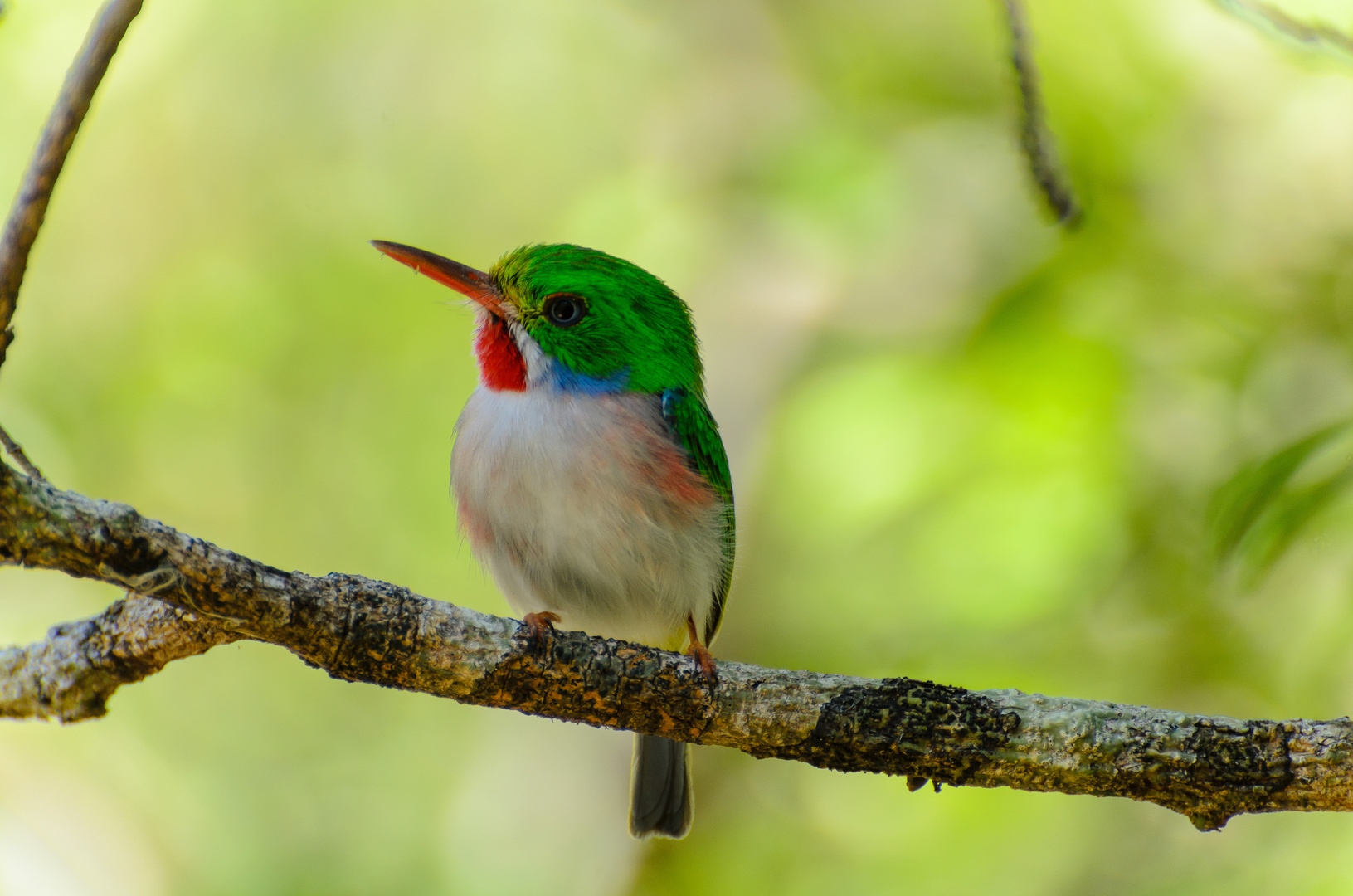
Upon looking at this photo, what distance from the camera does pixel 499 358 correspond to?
138 inches

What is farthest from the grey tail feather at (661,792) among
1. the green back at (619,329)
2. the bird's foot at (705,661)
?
the bird's foot at (705,661)

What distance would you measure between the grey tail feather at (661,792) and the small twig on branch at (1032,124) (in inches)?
90.7

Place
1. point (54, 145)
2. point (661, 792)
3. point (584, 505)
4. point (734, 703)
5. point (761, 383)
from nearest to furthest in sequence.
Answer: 1. point (54, 145)
2. point (734, 703)
3. point (584, 505)
4. point (661, 792)
5. point (761, 383)

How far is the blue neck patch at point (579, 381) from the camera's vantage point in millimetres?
3385

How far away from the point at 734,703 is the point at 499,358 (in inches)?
56.3

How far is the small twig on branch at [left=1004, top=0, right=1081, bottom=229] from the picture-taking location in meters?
2.55

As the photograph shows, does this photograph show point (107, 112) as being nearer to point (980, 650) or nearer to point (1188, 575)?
point (980, 650)

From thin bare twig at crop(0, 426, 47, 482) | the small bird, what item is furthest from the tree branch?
the small bird

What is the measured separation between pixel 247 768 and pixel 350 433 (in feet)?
6.04

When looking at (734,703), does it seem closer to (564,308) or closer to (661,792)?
(564,308)

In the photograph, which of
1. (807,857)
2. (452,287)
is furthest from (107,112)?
(807,857)

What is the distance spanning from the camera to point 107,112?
6.60 metres

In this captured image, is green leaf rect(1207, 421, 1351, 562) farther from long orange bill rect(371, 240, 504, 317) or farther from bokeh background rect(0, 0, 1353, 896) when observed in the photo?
long orange bill rect(371, 240, 504, 317)

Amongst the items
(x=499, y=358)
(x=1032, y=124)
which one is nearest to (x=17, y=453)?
(x=499, y=358)
